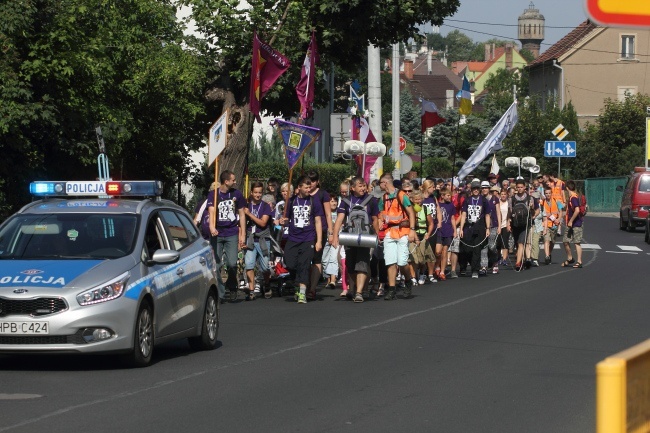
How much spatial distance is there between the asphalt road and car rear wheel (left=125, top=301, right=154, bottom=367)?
150mm

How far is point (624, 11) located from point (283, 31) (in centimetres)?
2066

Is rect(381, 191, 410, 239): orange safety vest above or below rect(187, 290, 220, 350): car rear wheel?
above

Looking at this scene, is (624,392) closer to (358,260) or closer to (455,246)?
(358,260)

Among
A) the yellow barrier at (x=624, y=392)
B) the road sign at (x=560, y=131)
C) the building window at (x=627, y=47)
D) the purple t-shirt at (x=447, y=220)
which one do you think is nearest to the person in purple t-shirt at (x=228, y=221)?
the purple t-shirt at (x=447, y=220)

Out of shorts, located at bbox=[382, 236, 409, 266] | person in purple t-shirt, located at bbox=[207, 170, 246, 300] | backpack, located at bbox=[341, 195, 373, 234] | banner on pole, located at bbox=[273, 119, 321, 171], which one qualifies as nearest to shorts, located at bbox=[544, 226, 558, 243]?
banner on pole, located at bbox=[273, 119, 321, 171]

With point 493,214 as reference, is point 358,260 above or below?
below

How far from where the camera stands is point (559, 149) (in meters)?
60.4

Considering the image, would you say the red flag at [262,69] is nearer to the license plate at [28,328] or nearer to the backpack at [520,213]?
the backpack at [520,213]

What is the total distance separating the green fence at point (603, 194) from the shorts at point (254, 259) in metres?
45.2

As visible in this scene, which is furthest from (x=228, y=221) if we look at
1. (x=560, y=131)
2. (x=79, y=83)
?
(x=560, y=131)

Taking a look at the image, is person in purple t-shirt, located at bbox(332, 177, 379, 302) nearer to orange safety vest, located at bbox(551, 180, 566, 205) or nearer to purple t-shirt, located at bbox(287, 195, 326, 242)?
purple t-shirt, located at bbox(287, 195, 326, 242)

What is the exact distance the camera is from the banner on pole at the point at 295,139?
22250 mm

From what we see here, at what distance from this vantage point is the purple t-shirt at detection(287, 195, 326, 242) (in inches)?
734

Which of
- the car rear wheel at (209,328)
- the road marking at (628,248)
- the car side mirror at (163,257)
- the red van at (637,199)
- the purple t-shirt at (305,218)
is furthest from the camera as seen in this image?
the red van at (637,199)
